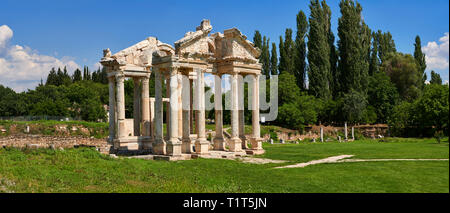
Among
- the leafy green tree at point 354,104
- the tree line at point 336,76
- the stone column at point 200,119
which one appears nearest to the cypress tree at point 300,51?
the tree line at point 336,76

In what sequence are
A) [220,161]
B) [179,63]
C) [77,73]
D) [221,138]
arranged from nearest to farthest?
[220,161], [179,63], [221,138], [77,73]

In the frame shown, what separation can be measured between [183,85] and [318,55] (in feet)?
129

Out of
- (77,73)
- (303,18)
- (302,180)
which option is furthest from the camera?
(77,73)

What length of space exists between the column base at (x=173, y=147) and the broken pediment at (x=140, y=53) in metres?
8.01

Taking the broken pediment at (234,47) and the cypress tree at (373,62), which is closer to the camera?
the broken pediment at (234,47)

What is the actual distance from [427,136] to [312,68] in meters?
18.4

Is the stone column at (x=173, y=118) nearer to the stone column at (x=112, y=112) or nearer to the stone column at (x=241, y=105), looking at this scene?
the stone column at (x=241, y=105)

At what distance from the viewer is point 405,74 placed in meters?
71.4

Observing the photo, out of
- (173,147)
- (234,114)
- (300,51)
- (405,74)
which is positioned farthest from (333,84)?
(173,147)

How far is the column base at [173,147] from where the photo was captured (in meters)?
24.9

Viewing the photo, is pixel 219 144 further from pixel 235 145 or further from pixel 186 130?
pixel 186 130

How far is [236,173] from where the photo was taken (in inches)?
777

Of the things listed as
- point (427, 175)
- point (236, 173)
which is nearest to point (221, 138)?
point (236, 173)

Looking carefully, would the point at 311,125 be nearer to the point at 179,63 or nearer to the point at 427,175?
the point at 179,63
